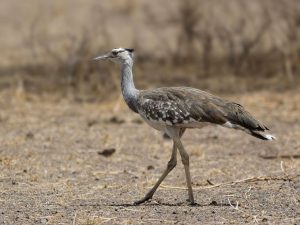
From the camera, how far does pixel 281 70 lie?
53.8ft

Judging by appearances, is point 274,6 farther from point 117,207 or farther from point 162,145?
point 117,207

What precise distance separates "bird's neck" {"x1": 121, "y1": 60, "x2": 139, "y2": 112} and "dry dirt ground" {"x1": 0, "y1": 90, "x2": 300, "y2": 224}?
858 mm

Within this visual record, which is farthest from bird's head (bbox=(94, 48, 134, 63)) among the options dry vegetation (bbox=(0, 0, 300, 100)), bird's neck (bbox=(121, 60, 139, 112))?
dry vegetation (bbox=(0, 0, 300, 100))

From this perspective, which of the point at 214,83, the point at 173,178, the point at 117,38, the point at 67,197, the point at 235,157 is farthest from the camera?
the point at 117,38

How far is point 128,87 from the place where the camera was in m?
8.27

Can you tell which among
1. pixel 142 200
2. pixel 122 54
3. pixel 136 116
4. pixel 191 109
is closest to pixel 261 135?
pixel 191 109

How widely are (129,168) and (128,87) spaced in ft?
6.56

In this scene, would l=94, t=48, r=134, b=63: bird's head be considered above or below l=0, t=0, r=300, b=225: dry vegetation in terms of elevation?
above

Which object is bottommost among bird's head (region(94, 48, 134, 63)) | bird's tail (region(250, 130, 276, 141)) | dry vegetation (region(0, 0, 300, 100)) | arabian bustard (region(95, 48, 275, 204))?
dry vegetation (region(0, 0, 300, 100))

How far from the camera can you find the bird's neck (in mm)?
8125

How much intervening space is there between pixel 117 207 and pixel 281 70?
923cm

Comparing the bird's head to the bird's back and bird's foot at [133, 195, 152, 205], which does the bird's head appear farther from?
bird's foot at [133, 195, 152, 205]

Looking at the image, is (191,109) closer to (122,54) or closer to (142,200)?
(142,200)

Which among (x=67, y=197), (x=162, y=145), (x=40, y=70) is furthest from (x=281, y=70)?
(x=67, y=197)
